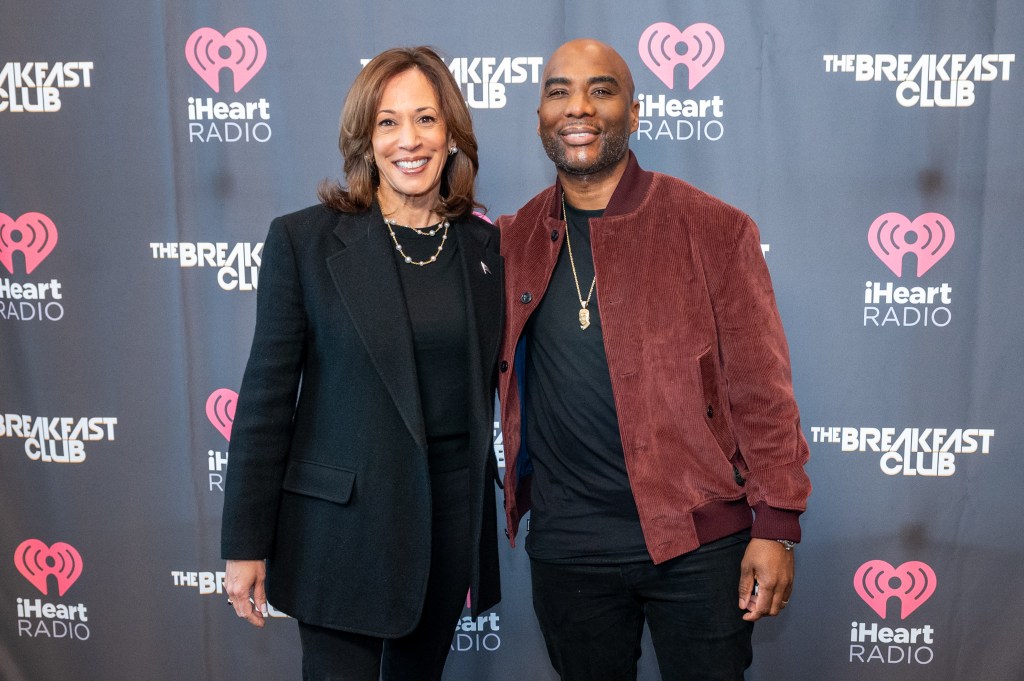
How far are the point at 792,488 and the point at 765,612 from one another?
0.27 metres

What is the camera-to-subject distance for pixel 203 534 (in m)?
2.84

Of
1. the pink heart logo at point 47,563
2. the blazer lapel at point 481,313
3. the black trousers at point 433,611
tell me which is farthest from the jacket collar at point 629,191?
the pink heart logo at point 47,563

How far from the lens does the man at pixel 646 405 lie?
1685 millimetres

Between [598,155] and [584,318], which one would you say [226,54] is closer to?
[598,155]

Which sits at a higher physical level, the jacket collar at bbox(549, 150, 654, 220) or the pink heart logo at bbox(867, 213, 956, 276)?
the jacket collar at bbox(549, 150, 654, 220)

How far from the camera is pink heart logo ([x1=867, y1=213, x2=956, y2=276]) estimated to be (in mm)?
2609

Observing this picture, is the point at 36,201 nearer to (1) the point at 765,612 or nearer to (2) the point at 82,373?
(2) the point at 82,373

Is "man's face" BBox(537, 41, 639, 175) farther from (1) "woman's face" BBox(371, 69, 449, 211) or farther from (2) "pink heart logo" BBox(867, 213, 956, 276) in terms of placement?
(2) "pink heart logo" BBox(867, 213, 956, 276)

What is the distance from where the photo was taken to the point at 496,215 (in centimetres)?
269

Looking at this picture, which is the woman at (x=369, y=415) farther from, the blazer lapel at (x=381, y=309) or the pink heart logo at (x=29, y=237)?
the pink heart logo at (x=29, y=237)

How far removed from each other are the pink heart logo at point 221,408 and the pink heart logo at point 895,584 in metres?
2.16

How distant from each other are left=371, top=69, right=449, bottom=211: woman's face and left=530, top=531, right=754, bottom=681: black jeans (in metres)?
0.89

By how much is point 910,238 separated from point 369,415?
1877 millimetres

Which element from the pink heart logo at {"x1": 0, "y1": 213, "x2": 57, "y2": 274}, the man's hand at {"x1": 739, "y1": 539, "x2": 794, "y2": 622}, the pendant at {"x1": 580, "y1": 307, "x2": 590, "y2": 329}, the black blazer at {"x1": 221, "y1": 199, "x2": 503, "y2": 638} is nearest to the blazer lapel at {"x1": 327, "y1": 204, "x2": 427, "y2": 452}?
the black blazer at {"x1": 221, "y1": 199, "x2": 503, "y2": 638}
